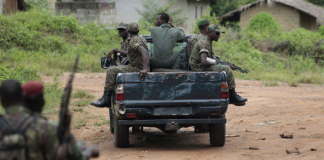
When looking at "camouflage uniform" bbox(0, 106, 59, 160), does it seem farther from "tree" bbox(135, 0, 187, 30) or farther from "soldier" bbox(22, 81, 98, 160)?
"tree" bbox(135, 0, 187, 30)

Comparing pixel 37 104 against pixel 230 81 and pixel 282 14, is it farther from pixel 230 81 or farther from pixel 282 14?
pixel 282 14

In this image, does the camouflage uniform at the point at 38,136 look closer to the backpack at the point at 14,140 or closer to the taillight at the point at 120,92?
the backpack at the point at 14,140

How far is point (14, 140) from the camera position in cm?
385

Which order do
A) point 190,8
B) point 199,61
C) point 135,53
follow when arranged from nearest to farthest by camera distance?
point 135,53 < point 199,61 < point 190,8

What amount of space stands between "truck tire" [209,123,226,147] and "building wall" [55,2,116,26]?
22.3 metres

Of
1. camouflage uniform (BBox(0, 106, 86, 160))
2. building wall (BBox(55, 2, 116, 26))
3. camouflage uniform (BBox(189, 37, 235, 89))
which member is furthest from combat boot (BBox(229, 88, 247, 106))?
building wall (BBox(55, 2, 116, 26))

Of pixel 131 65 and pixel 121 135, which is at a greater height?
pixel 131 65

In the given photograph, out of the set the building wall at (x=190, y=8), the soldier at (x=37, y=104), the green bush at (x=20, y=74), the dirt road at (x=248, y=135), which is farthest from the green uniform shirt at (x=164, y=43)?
the building wall at (x=190, y=8)

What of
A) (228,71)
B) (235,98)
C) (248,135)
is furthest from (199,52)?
(248,135)

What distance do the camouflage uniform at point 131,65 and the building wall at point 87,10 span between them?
71.1 feet

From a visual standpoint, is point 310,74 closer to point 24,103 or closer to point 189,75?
point 189,75

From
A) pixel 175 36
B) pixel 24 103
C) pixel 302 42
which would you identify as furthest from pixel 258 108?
pixel 302 42

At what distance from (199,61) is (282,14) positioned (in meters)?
26.0

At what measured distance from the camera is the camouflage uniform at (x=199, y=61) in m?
9.11
